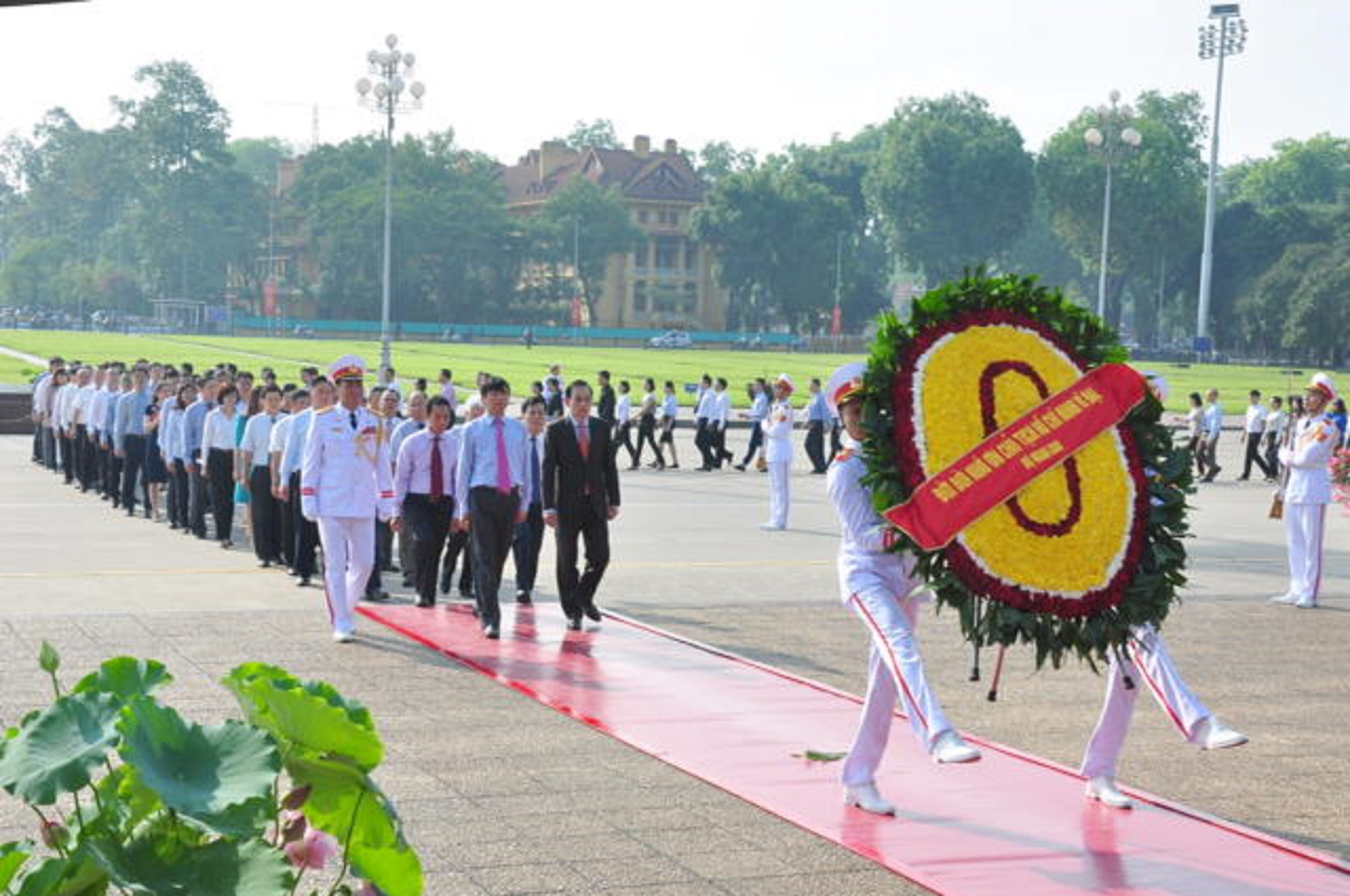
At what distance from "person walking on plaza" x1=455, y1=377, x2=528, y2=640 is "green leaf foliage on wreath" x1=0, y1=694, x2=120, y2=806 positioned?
9431 mm

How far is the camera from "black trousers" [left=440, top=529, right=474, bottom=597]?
14453mm

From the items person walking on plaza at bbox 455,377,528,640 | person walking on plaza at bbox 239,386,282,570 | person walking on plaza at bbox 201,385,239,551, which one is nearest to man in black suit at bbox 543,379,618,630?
person walking on plaza at bbox 455,377,528,640

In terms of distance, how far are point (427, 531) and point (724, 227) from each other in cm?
10419

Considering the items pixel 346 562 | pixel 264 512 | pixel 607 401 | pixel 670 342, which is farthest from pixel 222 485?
pixel 670 342

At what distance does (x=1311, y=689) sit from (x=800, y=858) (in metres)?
5.62

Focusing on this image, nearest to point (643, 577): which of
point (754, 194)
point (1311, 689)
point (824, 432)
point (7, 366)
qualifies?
point (1311, 689)

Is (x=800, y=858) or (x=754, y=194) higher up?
(x=754, y=194)

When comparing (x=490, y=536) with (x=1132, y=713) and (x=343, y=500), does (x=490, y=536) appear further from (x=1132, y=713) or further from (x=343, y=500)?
(x=1132, y=713)

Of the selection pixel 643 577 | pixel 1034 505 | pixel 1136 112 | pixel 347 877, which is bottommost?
pixel 643 577

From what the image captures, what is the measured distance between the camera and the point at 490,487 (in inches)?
489

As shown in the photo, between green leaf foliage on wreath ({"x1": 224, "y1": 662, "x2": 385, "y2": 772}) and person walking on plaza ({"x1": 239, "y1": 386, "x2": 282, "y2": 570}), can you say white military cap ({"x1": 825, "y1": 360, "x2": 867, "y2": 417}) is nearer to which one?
green leaf foliage on wreath ({"x1": 224, "y1": 662, "x2": 385, "y2": 772})

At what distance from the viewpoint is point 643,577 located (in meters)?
15.9

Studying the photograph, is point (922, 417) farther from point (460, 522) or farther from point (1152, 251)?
point (1152, 251)

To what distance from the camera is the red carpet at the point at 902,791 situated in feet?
21.6
